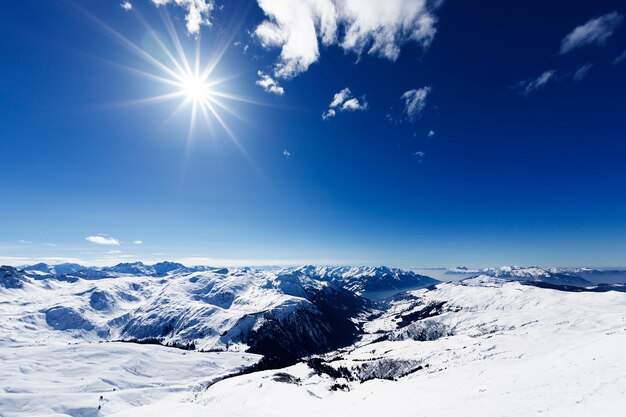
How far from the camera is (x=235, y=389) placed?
12288 centimetres

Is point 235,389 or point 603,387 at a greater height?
point 603,387

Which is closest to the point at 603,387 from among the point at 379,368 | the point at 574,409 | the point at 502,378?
the point at 574,409

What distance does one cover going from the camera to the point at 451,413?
3109cm

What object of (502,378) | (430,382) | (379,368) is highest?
(502,378)

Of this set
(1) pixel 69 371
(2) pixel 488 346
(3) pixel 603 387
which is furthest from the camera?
(1) pixel 69 371

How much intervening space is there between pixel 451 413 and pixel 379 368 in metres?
152

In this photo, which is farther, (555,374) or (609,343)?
(609,343)

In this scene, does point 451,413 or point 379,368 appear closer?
point 451,413

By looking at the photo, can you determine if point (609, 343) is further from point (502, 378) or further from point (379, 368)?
point (379, 368)

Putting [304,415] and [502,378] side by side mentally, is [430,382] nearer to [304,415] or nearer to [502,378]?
[502,378]

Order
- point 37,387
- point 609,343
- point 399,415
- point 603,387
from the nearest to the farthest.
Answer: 1. point 603,387
2. point 399,415
3. point 609,343
4. point 37,387

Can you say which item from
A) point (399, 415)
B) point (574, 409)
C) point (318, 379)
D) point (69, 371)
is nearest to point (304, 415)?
point (399, 415)

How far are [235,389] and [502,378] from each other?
363 feet

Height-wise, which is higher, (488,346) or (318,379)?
(488,346)
